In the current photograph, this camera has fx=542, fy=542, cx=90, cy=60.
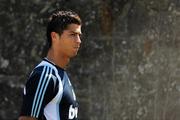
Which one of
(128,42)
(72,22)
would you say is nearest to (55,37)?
(72,22)

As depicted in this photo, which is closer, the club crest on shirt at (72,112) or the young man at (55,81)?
the young man at (55,81)

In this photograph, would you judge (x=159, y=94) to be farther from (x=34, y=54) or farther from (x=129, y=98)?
(x=34, y=54)

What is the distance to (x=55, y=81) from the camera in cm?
306

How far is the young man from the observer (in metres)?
3.00

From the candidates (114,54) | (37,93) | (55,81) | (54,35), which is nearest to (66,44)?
(54,35)

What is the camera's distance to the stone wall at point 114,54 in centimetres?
539

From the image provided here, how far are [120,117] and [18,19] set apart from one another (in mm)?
1456

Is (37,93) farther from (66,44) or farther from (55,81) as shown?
(66,44)

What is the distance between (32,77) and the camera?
301 cm

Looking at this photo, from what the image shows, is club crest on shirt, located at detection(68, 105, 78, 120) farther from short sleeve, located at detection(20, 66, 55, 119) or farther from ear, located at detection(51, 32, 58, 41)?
ear, located at detection(51, 32, 58, 41)

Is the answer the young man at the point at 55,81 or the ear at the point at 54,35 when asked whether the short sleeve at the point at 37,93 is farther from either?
the ear at the point at 54,35

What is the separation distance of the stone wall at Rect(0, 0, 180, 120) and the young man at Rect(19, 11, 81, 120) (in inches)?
86.6

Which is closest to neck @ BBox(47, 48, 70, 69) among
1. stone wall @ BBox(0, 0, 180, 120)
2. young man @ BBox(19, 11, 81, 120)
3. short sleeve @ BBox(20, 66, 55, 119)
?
young man @ BBox(19, 11, 81, 120)

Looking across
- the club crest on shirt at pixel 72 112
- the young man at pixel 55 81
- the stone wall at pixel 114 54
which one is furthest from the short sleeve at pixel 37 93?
the stone wall at pixel 114 54
